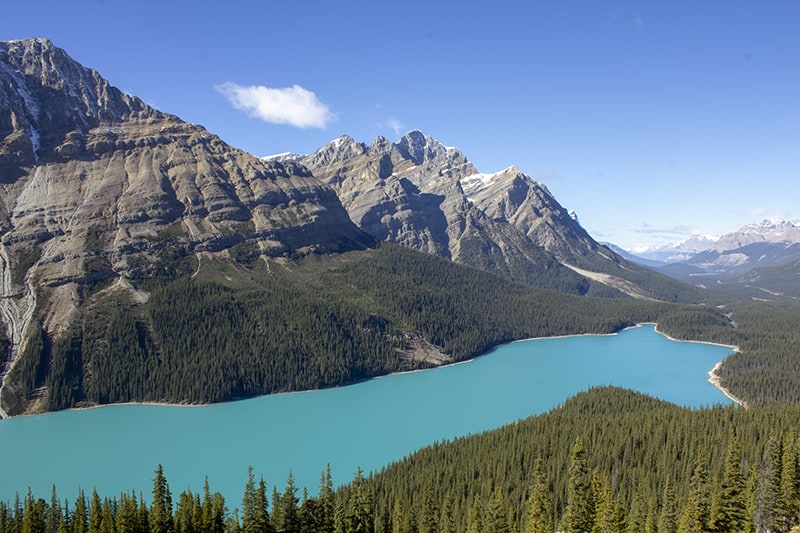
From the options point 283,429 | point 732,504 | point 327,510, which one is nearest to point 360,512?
point 327,510

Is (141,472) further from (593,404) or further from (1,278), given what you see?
(1,278)

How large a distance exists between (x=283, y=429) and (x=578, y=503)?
7398cm

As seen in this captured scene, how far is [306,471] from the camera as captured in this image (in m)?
90.6

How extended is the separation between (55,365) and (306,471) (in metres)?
74.9

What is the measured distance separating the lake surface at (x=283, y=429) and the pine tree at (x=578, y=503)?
144ft

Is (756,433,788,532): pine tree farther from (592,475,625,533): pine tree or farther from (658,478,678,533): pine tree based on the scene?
(592,475,625,533): pine tree

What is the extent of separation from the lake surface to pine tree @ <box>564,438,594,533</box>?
4375 centimetres

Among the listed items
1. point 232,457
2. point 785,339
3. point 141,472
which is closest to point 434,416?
point 232,457

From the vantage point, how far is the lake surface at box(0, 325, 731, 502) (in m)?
90.1

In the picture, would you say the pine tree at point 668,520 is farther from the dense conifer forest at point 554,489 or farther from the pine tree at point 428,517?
the pine tree at point 428,517

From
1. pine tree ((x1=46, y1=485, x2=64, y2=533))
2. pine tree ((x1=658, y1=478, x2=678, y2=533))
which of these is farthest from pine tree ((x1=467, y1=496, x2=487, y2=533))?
pine tree ((x1=46, y1=485, x2=64, y2=533))

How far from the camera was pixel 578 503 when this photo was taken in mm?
49875

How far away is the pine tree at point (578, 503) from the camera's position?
4916 cm

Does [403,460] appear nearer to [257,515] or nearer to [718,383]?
[257,515]
